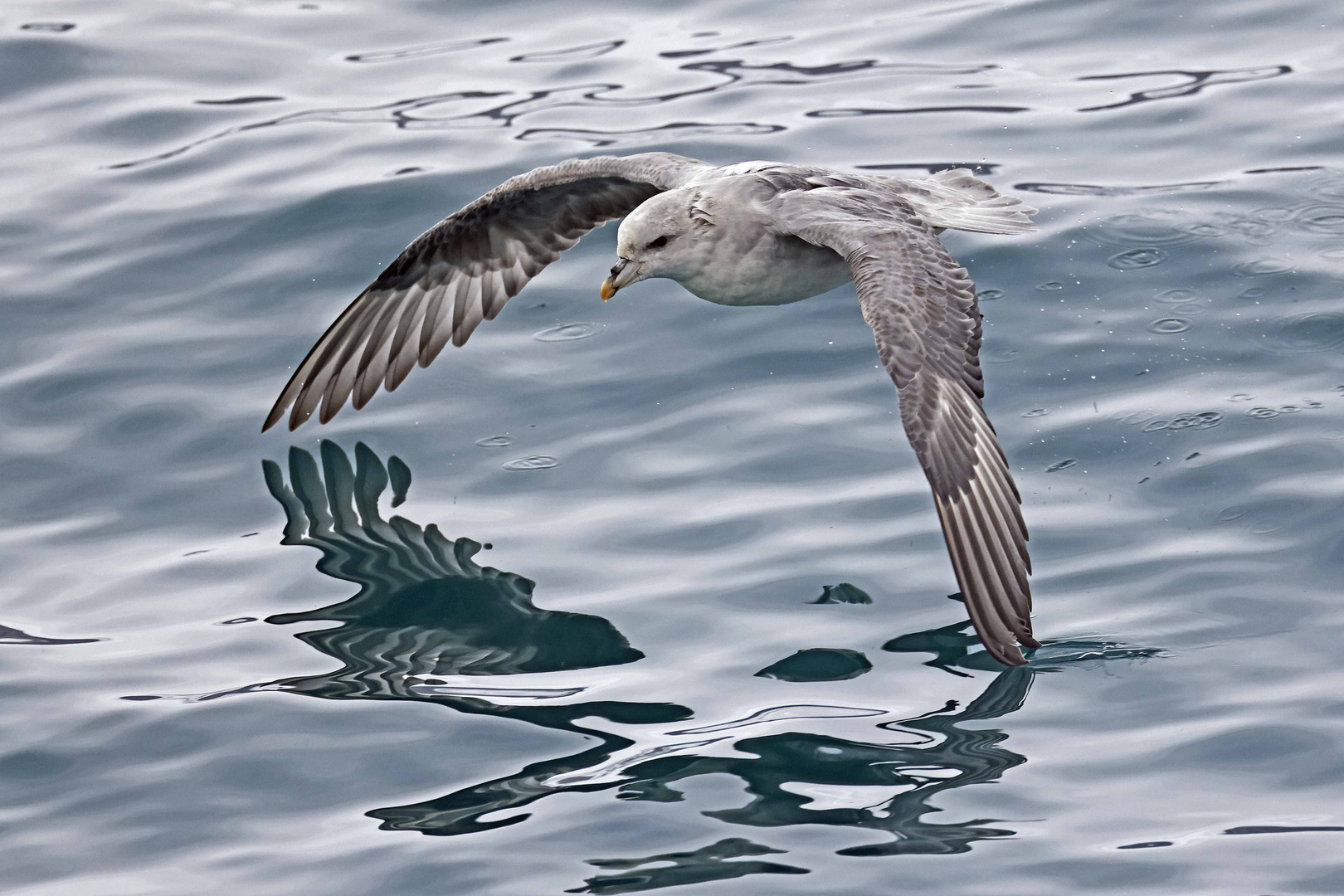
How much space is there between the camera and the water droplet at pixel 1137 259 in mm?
9391

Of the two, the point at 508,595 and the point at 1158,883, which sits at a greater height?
the point at 508,595

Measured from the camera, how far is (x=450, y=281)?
9391mm

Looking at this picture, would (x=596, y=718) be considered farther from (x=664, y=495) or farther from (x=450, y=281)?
(x=450, y=281)

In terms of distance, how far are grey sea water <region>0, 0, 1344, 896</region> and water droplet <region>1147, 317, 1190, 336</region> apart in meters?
0.03

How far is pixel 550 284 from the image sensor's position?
995 cm

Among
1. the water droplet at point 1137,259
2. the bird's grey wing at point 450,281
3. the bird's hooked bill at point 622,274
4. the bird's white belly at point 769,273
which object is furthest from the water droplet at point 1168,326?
the bird's hooked bill at point 622,274

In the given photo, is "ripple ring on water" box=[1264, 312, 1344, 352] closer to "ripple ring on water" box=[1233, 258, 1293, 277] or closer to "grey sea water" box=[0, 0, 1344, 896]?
"grey sea water" box=[0, 0, 1344, 896]

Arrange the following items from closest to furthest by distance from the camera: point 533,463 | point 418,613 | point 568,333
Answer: point 418,613
point 533,463
point 568,333

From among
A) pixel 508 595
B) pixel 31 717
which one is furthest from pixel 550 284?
pixel 31 717

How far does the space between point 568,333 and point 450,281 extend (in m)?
0.71

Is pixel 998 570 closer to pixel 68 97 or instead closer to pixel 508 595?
pixel 508 595

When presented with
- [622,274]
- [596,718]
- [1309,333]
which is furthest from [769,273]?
[1309,333]

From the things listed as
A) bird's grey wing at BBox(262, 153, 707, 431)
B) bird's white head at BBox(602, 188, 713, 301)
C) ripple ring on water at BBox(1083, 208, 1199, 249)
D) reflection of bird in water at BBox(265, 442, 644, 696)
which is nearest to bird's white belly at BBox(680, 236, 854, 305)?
bird's white head at BBox(602, 188, 713, 301)

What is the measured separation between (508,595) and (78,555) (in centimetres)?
221
